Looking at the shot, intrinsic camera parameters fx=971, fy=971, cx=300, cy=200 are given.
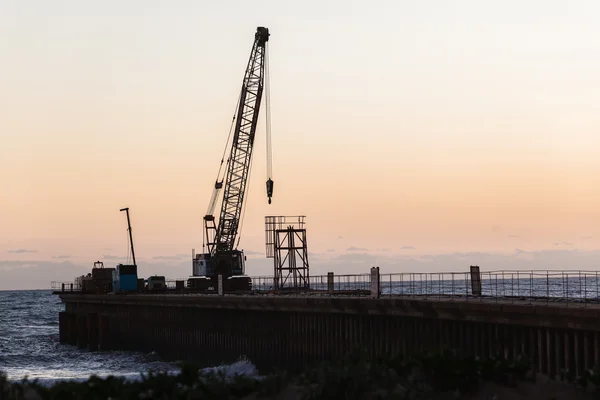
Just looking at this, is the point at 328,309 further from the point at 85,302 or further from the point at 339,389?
the point at 85,302

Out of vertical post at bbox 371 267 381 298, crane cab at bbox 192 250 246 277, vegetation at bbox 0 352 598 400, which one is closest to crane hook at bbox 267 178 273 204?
crane cab at bbox 192 250 246 277

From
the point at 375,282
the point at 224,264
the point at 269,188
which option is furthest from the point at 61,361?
the point at 375,282

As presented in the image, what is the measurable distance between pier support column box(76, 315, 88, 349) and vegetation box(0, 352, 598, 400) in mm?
77188

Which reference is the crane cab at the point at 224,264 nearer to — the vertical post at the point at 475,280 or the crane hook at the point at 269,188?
the crane hook at the point at 269,188

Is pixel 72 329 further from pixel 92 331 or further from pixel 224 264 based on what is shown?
pixel 224 264

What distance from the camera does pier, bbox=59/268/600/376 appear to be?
3303 centimetres

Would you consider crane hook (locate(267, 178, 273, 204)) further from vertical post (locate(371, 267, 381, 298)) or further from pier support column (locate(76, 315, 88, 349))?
vertical post (locate(371, 267, 381, 298))

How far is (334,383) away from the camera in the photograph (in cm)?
1869

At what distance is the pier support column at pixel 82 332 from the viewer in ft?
311

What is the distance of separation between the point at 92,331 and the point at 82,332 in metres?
3.63

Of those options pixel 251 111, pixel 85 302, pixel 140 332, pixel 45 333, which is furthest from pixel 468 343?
pixel 45 333

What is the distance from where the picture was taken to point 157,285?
351 feet

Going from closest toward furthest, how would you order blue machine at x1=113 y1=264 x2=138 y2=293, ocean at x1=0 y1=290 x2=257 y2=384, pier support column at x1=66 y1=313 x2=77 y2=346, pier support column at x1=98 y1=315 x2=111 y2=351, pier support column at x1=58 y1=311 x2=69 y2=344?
1. ocean at x1=0 y1=290 x2=257 y2=384
2. pier support column at x1=98 y1=315 x2=111 y2=351
3. pier support column at x1=66 y1=313 x2=77 y2=346
4. pier support column at x1=58 y1=311 x2=69 y2=344
5. blue machine at x1=113 y1=264 x2=138 y2=293

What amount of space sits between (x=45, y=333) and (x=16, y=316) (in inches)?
2098
